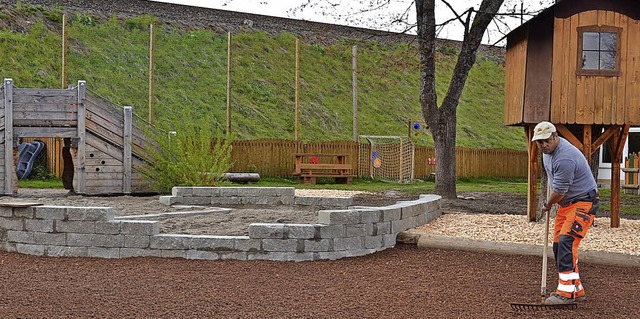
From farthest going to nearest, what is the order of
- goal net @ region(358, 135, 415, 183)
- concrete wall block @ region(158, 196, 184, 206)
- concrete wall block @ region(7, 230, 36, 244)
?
1. goal net @ region(358, 135, 415, 183)
2. concrete wall block @ region(158, 196, 184, 206)
3. concrete wall block @ region(7, 230, 36, 244)

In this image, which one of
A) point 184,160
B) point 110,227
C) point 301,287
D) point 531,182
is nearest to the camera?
point 301,287

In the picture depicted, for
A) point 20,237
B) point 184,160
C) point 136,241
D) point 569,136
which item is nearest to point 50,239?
point 20,237

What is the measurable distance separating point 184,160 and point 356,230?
917cm

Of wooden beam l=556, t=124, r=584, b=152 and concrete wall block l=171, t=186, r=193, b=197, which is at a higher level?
wooden beam l=556, t=124, r=584, b=152

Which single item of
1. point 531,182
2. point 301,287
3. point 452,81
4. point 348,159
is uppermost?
point 452,81

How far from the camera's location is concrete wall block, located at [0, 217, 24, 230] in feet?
36.4

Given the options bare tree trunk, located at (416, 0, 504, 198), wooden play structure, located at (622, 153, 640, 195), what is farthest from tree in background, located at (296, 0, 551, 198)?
wooden play structure, located at (622, 153, 640, 195)

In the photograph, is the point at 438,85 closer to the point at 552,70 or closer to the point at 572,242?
the point at 552,70

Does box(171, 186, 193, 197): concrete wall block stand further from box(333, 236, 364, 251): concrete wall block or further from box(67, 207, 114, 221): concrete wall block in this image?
box(333, 236, 364, 251): concrete wall block

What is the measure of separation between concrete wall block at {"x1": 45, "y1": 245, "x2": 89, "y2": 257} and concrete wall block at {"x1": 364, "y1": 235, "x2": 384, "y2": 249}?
3.81m

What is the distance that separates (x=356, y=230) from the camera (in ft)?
35.5

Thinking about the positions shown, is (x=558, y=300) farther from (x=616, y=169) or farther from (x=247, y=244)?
(x=616, y=169)

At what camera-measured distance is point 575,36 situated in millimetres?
12898

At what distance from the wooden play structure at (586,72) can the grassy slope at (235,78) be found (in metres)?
19.7
